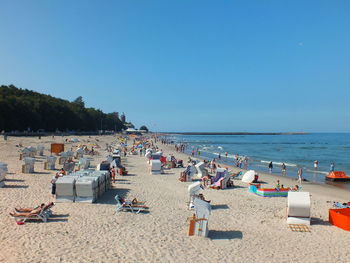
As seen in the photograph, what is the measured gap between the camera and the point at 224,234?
26.9ft

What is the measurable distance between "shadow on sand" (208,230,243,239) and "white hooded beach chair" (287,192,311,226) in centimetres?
212

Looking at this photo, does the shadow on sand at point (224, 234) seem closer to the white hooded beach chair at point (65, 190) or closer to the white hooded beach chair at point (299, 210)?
the white hooded beach chair at point (299, 210)

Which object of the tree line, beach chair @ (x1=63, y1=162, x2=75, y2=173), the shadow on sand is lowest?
the shadow on sand

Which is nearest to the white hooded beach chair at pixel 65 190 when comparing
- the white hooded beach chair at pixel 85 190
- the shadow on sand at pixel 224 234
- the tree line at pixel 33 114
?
the white hooded beach chair at pixel 85 190

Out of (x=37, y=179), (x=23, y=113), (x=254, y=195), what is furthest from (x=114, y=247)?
(x=23, y=113)

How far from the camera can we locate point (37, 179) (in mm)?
14570

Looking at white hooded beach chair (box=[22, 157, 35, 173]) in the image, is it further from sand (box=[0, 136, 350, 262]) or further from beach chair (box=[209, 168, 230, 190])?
beach chair (box=[209, 168, 230, 190])

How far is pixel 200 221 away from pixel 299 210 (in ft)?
12.0

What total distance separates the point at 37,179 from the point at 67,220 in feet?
23.2

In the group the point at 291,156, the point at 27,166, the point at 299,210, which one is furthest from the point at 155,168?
the point at 291,156

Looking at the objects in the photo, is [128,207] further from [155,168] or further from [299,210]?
[155,168]

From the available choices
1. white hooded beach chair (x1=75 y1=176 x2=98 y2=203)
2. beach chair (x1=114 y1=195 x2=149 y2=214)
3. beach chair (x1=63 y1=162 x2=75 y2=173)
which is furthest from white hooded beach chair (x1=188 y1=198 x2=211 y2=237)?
beach chair (x1=63 y1=162 x2=75 y2=173)

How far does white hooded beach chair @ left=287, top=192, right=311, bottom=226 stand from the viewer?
919 centimetres

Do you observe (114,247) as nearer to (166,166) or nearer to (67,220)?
(67,220)
